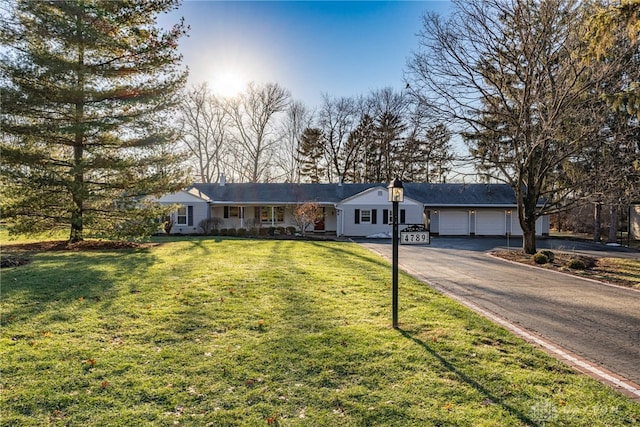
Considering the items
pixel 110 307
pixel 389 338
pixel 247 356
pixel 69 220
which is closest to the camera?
pixel 247 356

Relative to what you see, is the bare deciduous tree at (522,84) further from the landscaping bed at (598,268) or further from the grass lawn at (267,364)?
the grass lawn at (267,364)

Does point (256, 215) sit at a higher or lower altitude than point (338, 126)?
lower

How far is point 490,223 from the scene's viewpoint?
1065 inches

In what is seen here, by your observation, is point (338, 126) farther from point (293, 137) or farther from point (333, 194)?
point (333, 194)

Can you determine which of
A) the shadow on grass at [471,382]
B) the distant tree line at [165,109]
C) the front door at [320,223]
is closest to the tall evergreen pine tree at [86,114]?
the distant tree line at [165,109]

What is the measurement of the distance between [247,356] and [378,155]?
35.7m

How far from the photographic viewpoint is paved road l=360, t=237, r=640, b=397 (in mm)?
4750

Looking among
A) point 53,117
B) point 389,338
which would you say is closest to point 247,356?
point 389,338

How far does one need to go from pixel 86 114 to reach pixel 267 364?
13314 mm

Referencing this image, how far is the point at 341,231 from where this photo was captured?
2541 cm

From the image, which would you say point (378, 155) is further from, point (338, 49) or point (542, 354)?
point (542, 354)

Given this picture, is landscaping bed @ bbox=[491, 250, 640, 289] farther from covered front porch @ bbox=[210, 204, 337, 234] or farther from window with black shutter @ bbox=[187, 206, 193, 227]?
window with black shutter @ bbox=[187, 206, 193, 227]

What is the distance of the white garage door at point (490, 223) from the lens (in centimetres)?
2703

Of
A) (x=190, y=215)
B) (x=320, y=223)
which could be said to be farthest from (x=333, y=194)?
(x=190, y=215)
